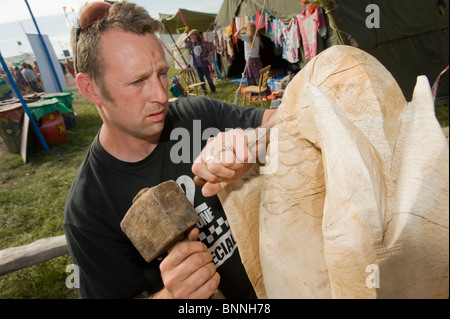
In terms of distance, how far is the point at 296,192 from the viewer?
65 cm

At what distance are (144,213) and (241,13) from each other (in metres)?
9.52

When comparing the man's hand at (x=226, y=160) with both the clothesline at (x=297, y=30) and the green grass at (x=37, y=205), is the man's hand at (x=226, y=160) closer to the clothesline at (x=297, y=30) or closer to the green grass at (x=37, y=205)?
the green grass at (x=37, y=205)

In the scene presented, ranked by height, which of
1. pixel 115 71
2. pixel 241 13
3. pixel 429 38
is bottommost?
pixel 429 38

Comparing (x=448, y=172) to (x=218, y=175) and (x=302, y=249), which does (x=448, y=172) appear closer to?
(x=302, y=249)

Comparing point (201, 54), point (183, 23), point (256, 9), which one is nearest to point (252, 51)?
point (256, 9)

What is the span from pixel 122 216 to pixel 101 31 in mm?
874

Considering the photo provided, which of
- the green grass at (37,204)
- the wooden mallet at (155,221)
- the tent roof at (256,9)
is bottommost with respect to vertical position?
the green grass at (37,204)

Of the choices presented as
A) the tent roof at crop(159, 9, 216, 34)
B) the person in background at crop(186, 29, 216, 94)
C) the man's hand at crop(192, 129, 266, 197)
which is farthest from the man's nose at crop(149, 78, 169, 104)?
the tent roof at crop(159, 9, 216, 34)

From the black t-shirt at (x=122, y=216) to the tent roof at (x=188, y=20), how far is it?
13.5 m

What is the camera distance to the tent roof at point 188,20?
1306 cm

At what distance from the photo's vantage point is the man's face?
1.18m

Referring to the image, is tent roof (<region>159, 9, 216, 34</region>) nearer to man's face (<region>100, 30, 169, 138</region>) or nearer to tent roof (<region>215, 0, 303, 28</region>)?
tent roof (<region>215, 0, 303, 28</region>)

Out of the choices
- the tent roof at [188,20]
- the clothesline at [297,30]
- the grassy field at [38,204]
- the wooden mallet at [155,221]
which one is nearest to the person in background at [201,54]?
the clothesline at [297,30]

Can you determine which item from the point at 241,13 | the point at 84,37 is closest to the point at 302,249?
the point at 84,37
